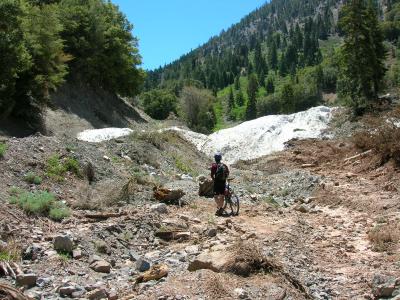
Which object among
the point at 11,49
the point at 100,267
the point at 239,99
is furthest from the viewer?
the point at 239,99

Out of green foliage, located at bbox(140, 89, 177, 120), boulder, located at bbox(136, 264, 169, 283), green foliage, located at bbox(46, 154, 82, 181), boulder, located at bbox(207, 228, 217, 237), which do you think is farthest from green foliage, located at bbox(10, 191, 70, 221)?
green foliage, located at bbox(140, 89, 177, 120)

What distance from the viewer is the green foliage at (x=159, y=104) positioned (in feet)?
249

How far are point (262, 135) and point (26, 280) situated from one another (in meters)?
24.1

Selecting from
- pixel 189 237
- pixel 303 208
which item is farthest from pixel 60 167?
pixel 303 208

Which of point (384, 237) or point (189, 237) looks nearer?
point (384, 237)

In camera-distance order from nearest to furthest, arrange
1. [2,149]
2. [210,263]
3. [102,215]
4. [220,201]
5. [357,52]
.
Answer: [210,263] → [102,215] → [220,201] → [2,149] → [357,52]

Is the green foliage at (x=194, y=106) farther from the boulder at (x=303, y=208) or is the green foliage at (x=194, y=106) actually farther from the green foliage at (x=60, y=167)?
the boulder at (x=303, y=208)

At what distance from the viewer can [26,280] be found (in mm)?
6613

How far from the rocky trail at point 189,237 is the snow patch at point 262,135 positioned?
1091 cm

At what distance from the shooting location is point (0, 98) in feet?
76.6

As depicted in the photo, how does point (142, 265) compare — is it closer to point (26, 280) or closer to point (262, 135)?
point (26, 280)

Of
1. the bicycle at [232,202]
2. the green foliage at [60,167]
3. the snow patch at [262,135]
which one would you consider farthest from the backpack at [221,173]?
the snow patch at [262,135]

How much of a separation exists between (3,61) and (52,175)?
1168cm

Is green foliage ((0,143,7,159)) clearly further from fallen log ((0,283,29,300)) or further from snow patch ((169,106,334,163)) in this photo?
snow patch ((169,106,334,163))
